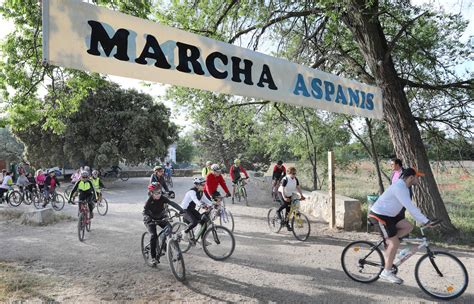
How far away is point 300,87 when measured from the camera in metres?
6.75

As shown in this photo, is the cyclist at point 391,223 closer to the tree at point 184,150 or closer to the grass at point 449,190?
the grass at point 449,190

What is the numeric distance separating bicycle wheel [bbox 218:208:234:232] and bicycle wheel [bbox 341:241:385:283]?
12.6 ft

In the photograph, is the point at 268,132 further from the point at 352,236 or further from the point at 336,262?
the point at 336,262

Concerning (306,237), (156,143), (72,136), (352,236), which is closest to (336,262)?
(306,237)

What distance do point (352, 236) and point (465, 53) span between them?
6713mm

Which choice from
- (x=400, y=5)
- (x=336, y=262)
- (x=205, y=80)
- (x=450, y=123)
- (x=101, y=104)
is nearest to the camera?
(x=205, y=80)

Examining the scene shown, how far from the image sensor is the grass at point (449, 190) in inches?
328

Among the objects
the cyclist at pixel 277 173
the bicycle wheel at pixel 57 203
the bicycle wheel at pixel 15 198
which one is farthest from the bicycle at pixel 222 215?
the bicycle wheel at pixel 15 198

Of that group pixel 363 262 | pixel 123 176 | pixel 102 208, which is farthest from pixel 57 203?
pixel 123 176

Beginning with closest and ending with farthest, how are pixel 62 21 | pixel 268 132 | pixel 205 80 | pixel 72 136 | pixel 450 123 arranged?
pixel 62 21 → pixel 205 80 → pixel 450 123 → pixel 268 132 → pixel 72 136

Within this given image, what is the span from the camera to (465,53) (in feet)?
33.7

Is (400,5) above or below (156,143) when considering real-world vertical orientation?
above

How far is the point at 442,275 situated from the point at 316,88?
3978mm

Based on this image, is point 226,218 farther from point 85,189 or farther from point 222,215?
point 85,189
